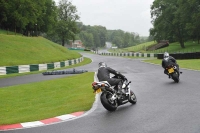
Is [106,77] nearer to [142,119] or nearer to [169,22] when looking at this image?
[142,119]

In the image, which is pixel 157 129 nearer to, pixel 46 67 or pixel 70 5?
pixel 46 67

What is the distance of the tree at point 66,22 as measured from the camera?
92.4 m

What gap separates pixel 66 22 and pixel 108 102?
8820 cm

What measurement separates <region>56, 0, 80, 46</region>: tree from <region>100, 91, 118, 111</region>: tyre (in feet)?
278

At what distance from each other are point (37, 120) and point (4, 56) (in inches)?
1086

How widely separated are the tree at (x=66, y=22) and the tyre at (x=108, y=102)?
278 feet

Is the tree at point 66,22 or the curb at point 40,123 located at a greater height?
the tree at point 66,22

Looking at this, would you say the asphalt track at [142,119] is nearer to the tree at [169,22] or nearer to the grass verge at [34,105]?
the grass verge at [34,105]

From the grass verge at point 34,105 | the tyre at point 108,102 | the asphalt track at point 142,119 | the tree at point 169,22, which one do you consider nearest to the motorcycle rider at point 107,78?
the tyre at point 108,102

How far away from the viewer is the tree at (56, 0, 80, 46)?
9238 cm

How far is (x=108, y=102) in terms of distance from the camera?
8.70 metres

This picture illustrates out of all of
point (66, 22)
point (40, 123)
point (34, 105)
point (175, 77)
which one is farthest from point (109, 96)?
point (66, 22)

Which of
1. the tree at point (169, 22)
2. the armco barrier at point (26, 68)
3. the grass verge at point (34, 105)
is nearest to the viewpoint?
the grass verge at point (34, 105)

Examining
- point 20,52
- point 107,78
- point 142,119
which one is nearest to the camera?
point 142,119
